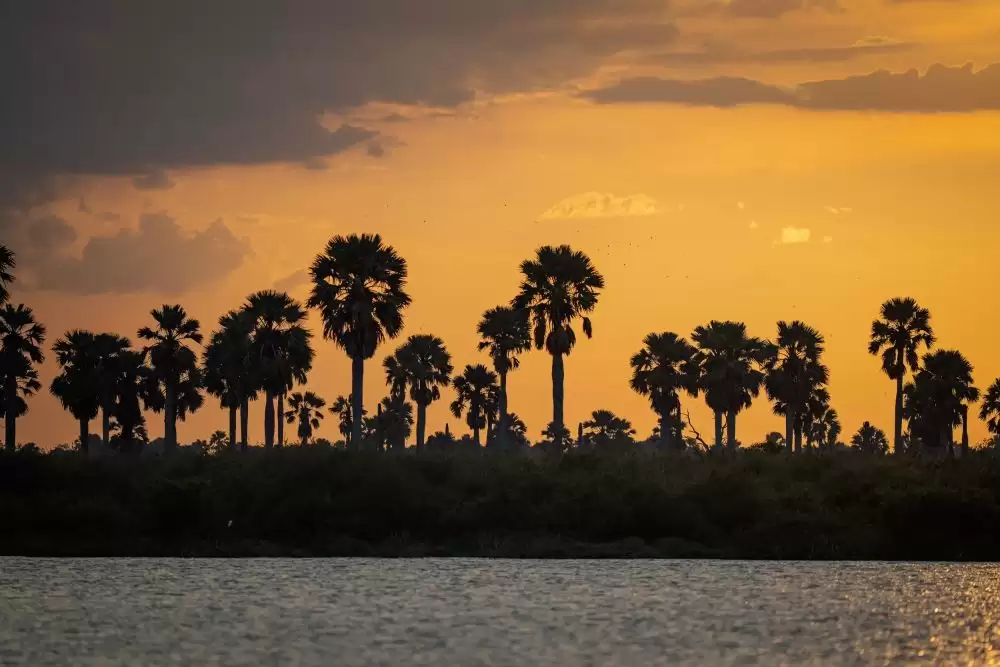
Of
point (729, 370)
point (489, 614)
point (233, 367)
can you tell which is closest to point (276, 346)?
point (233, 367)

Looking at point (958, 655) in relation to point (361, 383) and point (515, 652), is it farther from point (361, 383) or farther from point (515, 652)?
point (361, 383)

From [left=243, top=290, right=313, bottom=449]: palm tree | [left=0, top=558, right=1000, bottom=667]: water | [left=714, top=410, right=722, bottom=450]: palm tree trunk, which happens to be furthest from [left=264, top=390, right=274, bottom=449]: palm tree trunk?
[left=0, top=558, right=1000, bottom=667]: water

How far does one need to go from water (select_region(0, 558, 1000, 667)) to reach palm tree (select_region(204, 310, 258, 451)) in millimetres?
46299

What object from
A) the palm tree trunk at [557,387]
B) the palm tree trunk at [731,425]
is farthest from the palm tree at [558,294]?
the palm tree trunk at [731,425]

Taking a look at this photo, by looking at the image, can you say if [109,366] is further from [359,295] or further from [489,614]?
[489,614]

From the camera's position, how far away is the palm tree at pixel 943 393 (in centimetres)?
9712

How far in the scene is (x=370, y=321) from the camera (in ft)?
217

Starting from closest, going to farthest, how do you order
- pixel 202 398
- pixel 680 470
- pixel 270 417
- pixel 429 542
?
1. pixel 429 542
2. pixel 680 470
3. pixel 270 417
4. pixel 202 398

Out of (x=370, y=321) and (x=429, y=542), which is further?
(x=370, y=321)

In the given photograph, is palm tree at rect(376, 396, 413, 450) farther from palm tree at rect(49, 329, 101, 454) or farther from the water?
the water

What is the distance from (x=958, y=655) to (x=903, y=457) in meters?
28.3

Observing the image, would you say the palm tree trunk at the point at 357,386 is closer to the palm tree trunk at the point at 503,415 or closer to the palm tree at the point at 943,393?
the palm tree trunk at the point at 503,415

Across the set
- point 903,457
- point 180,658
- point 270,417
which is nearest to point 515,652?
point 180,658

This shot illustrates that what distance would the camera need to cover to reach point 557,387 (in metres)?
69.7
